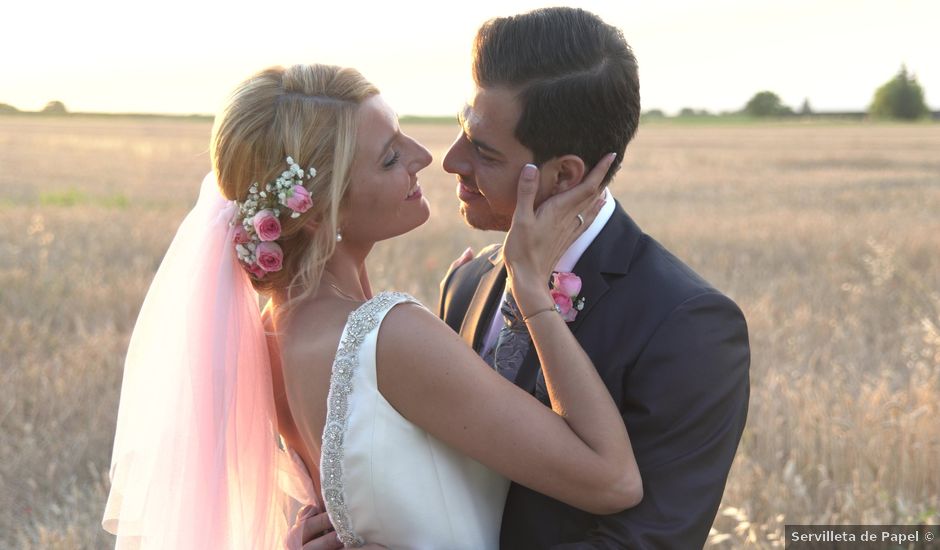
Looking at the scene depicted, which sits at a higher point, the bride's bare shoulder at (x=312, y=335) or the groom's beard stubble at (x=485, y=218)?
the groom's beard stubble at (x=485, y=218)

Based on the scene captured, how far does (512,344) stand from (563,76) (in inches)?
32.4

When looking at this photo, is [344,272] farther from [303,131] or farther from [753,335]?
[753,335]

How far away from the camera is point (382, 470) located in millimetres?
2957

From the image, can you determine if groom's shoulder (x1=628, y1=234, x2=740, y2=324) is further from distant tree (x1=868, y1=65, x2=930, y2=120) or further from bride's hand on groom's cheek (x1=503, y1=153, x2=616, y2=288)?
distant tree (x1=868, y1=65, x2=930, y2=120)

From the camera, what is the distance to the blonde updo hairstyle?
10.1ft

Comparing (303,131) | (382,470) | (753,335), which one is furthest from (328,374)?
(753,335)

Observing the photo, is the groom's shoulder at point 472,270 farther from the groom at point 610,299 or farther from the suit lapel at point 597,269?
the suit lapel at point 597,269

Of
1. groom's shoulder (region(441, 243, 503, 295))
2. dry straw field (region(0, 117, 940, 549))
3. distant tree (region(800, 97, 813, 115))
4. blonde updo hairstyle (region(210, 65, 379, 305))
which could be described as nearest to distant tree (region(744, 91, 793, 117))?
distant tree (region(800, 97, 813, 115))

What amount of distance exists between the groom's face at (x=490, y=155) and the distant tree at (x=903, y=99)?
383 ft

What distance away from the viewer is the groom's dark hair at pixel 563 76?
3094 millimetres

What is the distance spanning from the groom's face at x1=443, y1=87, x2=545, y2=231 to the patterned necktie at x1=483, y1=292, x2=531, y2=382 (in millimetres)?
344

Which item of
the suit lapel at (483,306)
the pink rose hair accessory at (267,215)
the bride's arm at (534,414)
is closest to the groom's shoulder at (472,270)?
the suit lapel at (483,306)

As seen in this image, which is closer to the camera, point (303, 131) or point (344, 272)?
point (303, 131)

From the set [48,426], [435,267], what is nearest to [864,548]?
[48,426]
